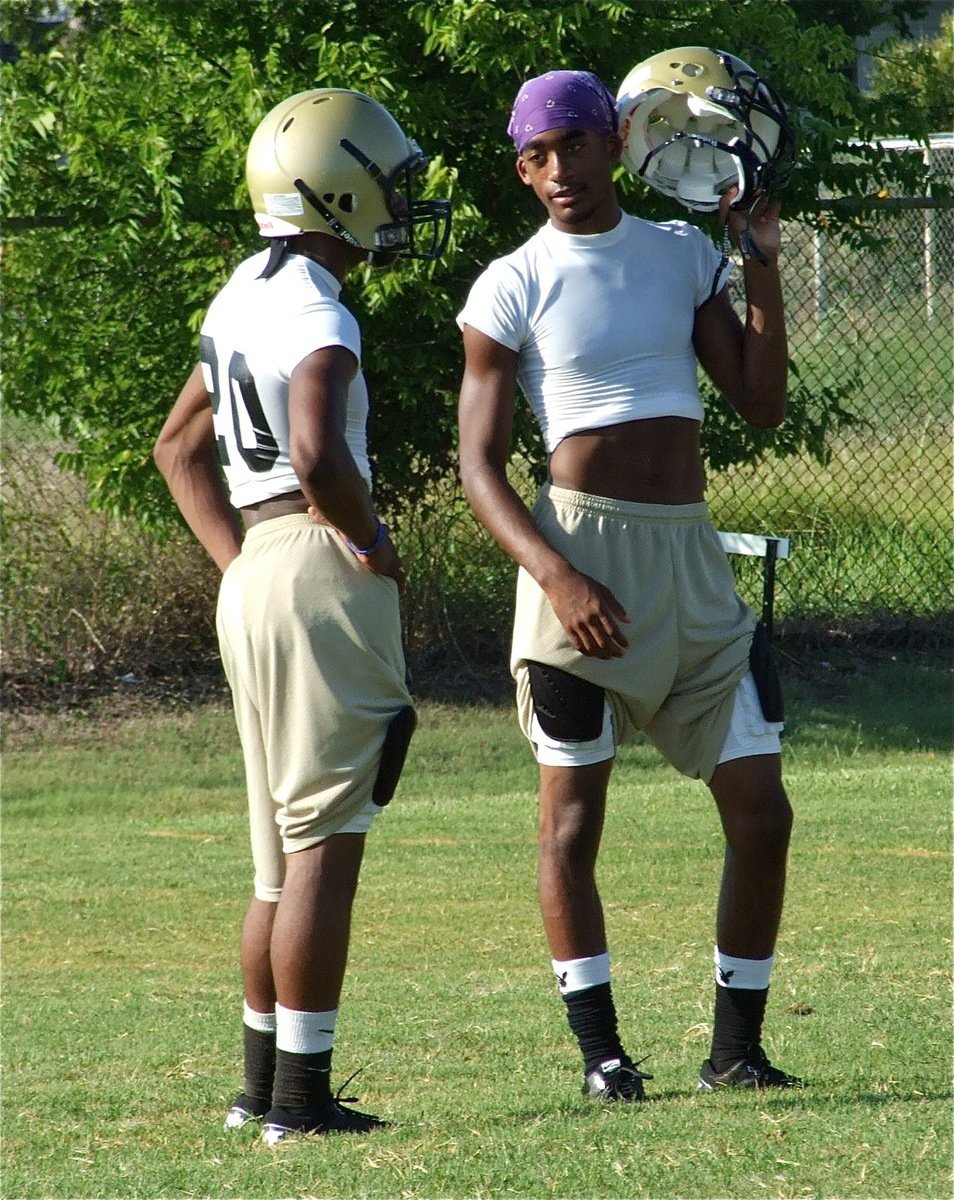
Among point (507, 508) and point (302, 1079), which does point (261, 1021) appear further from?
point (507, 508)

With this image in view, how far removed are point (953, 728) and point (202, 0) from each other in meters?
5.77

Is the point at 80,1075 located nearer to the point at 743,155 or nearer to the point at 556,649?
the point at 556,649

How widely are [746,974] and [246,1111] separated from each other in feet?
4.06

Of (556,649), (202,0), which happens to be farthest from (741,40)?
(556,649)

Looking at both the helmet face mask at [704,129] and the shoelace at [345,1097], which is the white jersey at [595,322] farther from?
the shoelace at [345,1097]

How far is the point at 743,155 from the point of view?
412 centimetres

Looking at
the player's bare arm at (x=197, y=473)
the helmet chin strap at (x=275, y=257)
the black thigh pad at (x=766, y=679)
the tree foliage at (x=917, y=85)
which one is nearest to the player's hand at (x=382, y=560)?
the player's bare arm at (x=197, y=473)

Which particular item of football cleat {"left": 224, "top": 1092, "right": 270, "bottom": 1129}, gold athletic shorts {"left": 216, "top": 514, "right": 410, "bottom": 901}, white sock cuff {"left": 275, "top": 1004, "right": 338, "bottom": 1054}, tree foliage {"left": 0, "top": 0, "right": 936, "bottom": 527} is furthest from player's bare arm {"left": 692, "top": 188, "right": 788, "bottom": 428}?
tree foliage {"left": 0, "top": 0, "right": 936, "bottom": 527}

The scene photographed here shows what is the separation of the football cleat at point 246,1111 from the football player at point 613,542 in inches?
30.1

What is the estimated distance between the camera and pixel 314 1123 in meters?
3.72

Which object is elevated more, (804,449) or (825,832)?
(804,449)

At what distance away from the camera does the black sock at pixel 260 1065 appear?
3988mm

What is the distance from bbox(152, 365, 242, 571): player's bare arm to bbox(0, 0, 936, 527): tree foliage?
14.3 ft

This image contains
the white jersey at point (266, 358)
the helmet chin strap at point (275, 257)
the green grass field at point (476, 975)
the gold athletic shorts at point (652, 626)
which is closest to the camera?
the green grass field at point (476, 975)
